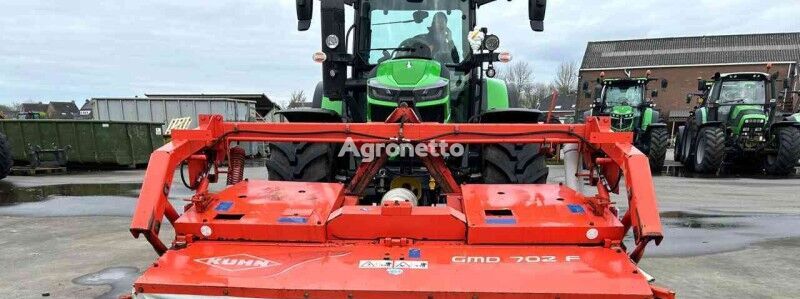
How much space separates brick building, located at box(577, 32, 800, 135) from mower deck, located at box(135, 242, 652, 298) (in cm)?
3910

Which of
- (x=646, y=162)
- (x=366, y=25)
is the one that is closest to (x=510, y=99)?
(x=366, y=25)

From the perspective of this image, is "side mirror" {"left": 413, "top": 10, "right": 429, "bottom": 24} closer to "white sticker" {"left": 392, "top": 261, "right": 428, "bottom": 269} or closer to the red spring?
the red spring

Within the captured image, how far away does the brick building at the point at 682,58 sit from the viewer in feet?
132

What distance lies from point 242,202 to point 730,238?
488 centimetres

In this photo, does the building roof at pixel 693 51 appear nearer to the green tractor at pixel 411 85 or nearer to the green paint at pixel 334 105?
the green tractor at pixel 411 85

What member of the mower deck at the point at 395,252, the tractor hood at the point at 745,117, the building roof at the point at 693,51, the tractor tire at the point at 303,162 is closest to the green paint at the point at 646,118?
the tractor hood at the point at 745,117

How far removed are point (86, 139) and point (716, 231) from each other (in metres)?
14.6

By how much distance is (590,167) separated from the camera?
3.58 metres

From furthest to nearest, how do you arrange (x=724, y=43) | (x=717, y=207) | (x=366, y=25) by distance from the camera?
(x=724, y=43), (x=717, y=207), (x=366, y=25)

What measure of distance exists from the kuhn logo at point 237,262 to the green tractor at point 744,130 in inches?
481

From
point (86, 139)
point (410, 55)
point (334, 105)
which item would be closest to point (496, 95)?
point (410, 55)

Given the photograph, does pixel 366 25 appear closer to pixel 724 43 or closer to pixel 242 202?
pixel 242 202

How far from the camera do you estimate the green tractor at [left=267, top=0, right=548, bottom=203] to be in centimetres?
424

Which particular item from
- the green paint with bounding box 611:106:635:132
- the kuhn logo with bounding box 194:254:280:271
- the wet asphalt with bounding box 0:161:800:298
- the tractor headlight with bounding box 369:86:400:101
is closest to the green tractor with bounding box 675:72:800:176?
the green paint with bounding box 611:106:635:132
